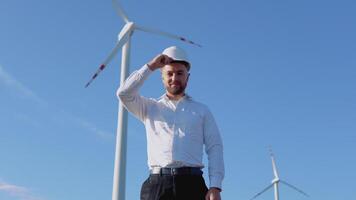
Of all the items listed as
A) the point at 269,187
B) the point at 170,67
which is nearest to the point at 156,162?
the point at 170,67

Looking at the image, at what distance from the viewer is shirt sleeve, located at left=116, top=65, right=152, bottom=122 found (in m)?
6.99

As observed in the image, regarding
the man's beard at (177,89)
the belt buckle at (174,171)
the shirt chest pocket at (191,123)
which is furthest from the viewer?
the man's beard at (177,89)

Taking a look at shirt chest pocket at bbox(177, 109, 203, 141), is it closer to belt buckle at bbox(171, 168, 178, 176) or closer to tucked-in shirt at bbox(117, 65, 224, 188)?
tucked-in shirt at bbox(117, 65, 224, 188)

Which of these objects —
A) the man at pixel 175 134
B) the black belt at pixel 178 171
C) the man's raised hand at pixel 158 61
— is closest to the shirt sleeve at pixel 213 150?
the man at pixel 175 134

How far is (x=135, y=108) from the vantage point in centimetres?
727

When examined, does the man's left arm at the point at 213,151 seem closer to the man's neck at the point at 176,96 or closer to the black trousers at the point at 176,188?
the black trousers at the point at 176,188

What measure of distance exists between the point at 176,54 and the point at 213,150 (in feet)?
4.37

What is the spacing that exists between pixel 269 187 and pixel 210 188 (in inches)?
1880

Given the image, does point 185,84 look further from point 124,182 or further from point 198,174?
point 124,182

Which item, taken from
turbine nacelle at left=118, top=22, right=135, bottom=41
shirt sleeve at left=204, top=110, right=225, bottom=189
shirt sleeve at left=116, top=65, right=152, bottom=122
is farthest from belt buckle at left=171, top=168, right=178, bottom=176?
turbine nacelle at left=118, top=22, right=135, bottom=41

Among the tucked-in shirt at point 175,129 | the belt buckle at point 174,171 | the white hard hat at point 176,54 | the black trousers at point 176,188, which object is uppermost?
the white hard hat at point 176,54

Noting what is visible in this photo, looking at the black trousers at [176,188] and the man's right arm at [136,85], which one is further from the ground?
the man's right arm at [136,85]

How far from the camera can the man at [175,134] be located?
21.7ft

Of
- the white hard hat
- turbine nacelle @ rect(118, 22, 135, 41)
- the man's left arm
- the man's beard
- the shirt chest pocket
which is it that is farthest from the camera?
turbine nacelle @ rect(118, 22, 135, 41)
